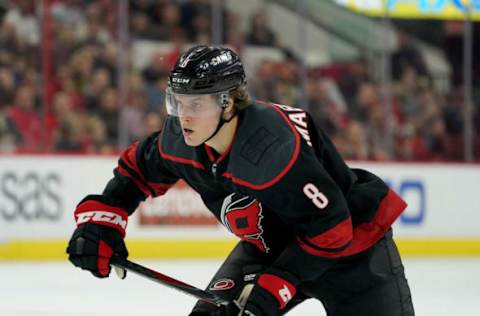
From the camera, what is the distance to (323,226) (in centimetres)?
283

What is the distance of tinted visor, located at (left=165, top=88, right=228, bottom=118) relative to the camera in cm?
295

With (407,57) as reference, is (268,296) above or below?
above

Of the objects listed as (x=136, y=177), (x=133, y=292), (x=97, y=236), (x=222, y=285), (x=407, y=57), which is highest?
(x=136, y=177)

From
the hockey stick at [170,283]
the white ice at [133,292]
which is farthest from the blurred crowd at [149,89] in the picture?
the hockey stick at [170,283]

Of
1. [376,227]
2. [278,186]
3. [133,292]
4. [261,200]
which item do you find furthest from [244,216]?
[133,292]

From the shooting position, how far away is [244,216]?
3.14m

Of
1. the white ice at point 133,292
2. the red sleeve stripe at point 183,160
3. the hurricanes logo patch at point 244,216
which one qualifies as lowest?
the white ice at point 133,292

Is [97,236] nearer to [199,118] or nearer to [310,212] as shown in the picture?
[199,118]

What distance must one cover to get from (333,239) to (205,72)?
0.63 meters

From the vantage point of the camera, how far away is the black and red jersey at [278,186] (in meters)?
2.84

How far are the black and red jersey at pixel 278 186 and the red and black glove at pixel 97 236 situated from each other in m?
0.08

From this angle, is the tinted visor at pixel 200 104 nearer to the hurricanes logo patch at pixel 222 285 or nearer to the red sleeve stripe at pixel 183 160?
the red sleeve stripe at pixel 183 160

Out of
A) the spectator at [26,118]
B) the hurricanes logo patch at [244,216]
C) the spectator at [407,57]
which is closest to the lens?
the hurricanes logo patch at [244,216]

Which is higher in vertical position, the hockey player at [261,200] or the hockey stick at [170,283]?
the hockey player at [261,200]
